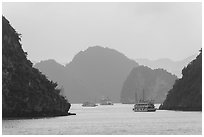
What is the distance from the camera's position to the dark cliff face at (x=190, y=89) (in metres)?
176

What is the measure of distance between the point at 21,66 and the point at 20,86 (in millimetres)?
6013

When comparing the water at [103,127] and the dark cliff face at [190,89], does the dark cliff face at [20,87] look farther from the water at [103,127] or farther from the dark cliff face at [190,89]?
the dark cliff face at [190,89]

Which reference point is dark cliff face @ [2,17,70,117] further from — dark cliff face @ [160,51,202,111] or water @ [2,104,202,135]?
dark cliff face @ [160,51,202,111]

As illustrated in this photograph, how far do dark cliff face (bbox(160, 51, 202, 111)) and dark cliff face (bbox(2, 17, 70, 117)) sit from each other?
5443cm

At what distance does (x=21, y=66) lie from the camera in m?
127

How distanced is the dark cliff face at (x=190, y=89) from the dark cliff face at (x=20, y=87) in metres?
54.4

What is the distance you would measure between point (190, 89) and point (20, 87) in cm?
7413

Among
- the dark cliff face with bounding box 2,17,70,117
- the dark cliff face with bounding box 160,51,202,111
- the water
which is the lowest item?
the water

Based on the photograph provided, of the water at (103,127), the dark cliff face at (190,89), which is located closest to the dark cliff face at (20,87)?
the water at (103,127)

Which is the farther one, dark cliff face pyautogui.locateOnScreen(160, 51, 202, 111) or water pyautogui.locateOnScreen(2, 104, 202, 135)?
dark cliff face pyautogui.locateOnScreen(160, 51, 202, 111)

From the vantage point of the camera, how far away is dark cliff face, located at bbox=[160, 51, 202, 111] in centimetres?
17575

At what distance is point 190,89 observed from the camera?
18125 cm

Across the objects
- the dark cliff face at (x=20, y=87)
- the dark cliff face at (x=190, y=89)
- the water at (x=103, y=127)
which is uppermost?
the dark cliff face at (x=190, y=89)

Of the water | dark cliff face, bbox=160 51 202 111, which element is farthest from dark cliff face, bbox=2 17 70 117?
dark cliff face, bbox=160 51 202 111
